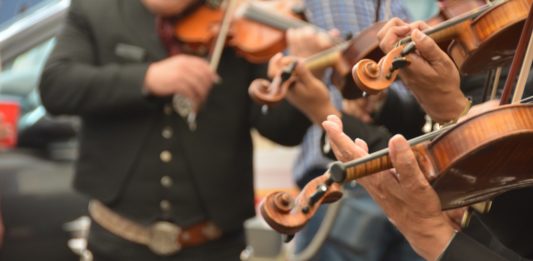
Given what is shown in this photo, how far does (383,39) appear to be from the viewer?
44.5 inches

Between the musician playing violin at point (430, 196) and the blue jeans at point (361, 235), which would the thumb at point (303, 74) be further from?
the blue jeans at point (361, 235)

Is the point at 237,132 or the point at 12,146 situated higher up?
the point at 237,132

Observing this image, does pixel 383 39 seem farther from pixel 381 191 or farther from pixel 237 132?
pixel 237 132

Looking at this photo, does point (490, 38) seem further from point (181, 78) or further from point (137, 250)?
point (137, 250)

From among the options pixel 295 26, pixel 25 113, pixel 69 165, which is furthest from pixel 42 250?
pixel 295 26

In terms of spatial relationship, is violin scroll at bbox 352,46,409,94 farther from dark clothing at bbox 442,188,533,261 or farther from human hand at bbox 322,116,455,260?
dark clothing at bbox 442,188,533,261

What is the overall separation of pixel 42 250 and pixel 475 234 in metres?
2.01

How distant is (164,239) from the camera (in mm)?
1790

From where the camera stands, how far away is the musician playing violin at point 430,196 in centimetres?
96

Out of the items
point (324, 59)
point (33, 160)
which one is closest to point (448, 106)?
point (324, 59)

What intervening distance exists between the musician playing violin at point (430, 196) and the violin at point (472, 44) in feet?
0.09

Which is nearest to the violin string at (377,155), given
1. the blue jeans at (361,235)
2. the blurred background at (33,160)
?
the blue jeans at (361,235)

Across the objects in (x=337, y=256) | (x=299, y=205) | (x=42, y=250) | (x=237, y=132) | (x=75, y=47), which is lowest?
(x=42, y=250)

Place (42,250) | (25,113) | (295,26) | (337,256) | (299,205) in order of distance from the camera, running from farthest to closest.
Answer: (25,113)
(42,250)
(337,256)
(295,26)
(299,205)
